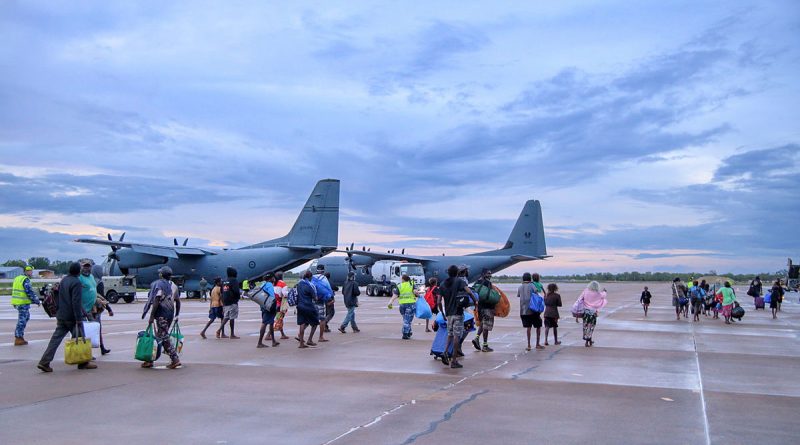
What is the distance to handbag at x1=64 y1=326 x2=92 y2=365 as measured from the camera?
10.5 metres

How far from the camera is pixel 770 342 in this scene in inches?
655

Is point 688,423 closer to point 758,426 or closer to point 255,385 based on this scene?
point 758,426

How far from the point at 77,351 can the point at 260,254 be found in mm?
33051

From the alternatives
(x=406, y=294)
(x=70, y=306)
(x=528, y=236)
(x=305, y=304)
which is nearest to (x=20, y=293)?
(x=70, y=306)

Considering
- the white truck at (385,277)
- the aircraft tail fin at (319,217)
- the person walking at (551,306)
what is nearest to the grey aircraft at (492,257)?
the white truck at (385,277)

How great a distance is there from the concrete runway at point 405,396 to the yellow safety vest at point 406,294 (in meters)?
1.80

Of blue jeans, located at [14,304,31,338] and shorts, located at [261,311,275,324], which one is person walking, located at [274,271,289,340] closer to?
A: shorts, located at [261,311,275,324]

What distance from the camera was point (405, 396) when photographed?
8.41 metres

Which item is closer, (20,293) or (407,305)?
(20,293)

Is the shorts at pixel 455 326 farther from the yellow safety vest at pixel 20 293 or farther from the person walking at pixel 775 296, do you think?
the person walking at pixel 775 296

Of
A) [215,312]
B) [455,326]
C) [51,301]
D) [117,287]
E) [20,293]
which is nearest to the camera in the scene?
[455,326]

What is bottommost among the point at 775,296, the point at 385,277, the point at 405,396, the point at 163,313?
the point at 405,396

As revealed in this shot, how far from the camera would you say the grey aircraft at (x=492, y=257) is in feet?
175

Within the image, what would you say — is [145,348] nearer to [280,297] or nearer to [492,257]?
[280,297]
